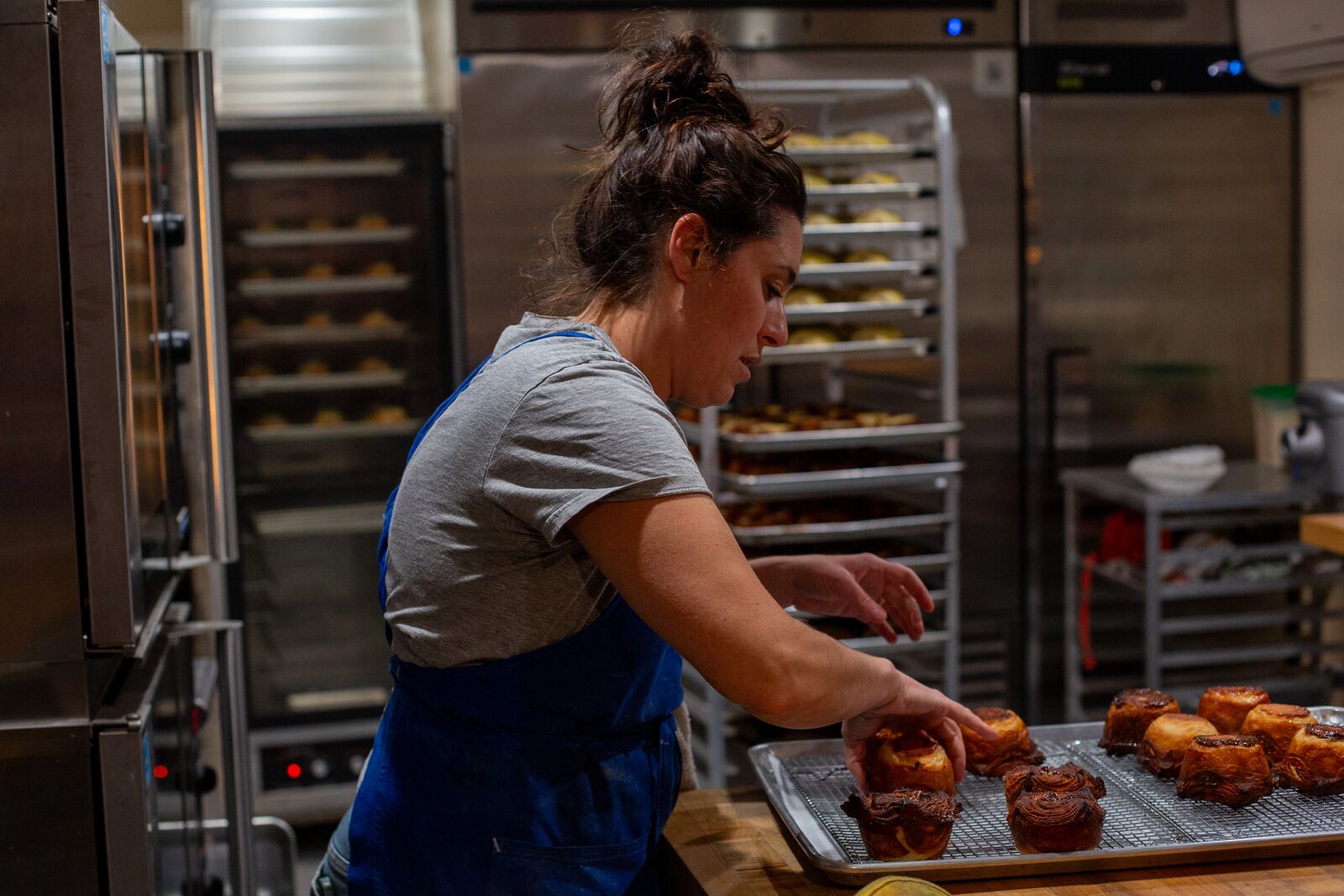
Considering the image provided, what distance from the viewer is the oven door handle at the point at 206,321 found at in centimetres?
230

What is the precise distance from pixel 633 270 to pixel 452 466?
302 millimetres

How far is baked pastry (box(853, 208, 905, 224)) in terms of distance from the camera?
157 inches

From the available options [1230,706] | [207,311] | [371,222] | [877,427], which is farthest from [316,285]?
[1230,706]

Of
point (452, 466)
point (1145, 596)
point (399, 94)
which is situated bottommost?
point (1145, 596)

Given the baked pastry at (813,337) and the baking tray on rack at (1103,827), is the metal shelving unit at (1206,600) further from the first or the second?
the baking tray on rack at (1103,827)

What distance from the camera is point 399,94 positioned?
4.19 meters

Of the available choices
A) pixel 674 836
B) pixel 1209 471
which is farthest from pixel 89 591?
pixel 1209 471

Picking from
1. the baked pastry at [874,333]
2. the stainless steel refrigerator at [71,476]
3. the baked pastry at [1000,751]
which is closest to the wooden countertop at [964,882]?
the baked pastry at [1000,751]

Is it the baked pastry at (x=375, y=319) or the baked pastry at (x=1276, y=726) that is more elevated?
the baked pastry at (x=375, y=319)

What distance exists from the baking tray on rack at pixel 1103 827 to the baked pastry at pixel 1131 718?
0.02m

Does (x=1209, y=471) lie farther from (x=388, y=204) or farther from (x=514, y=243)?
(x=388, y=204)

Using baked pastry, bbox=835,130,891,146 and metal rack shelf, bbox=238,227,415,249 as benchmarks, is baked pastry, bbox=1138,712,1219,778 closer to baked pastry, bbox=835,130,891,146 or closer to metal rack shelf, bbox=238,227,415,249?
baked pastry, bbox=835,130,891,146

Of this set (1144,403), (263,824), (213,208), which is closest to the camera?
(213,208)

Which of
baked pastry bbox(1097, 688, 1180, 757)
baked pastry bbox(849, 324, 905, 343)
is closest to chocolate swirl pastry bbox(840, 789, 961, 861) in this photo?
baked pastry bbox(1097, 688, 1180, 757)
